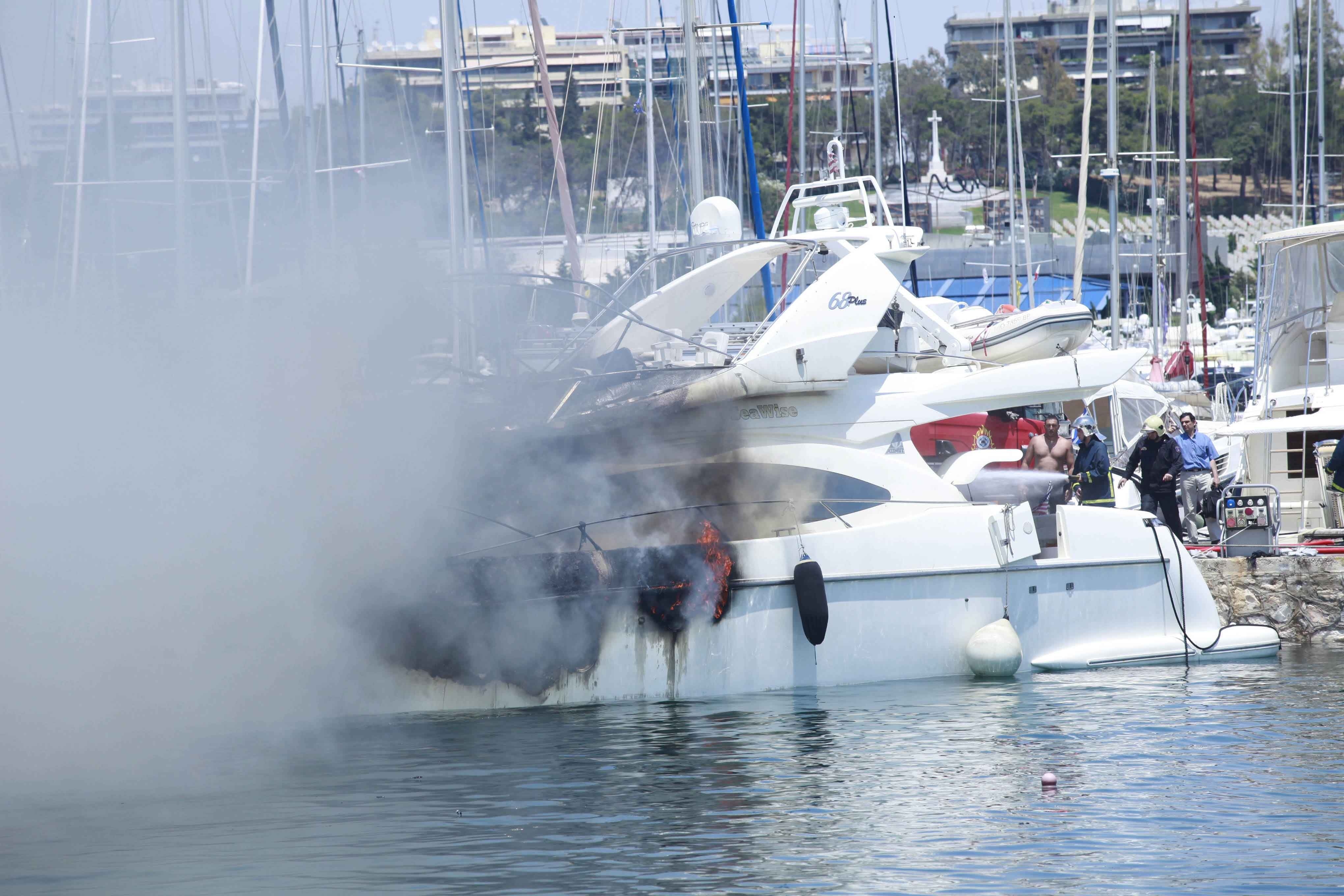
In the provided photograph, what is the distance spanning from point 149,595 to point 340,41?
41.4ft

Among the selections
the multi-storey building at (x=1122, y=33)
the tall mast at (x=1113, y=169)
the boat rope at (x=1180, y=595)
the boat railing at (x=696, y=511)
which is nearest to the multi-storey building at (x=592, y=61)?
the tall mast at (x=1113, y=169)

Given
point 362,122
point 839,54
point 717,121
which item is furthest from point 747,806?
point 839,54

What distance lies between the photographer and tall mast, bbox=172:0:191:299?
51.8 feet

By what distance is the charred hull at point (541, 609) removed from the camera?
12.2m

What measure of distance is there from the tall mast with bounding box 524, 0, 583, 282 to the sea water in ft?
29.6

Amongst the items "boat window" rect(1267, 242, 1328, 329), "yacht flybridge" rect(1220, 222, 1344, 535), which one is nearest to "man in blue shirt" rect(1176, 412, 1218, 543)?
"yacht flybridge" rect(1220, 222, 1344, 535)

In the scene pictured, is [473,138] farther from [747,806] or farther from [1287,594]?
[747,806]

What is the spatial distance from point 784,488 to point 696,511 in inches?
42.9

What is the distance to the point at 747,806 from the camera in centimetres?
929

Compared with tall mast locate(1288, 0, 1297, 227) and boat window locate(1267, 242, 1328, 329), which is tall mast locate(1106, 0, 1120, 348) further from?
tall mast locate(1288, 0, 1297, 227)

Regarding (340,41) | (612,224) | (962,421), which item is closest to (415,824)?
(962,421)

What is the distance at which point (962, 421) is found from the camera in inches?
723

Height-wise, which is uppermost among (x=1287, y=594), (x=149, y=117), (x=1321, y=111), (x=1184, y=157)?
(x=1321, y=111)

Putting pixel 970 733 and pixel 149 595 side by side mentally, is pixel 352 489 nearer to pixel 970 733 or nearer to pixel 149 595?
pixel 149 595
